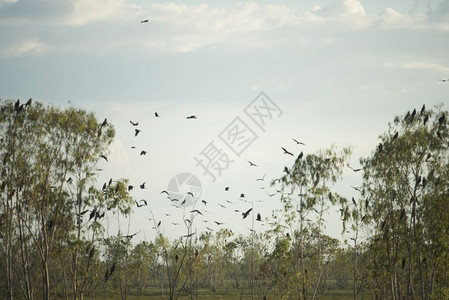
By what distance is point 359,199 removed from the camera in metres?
34.8

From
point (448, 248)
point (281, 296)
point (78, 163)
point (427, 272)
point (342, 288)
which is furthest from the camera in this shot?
point (342, 288)

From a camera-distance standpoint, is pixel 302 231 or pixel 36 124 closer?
pixel 36 124

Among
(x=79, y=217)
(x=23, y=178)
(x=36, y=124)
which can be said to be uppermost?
(x=36, y=124)

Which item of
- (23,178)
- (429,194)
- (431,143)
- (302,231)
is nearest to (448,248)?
(429,194)

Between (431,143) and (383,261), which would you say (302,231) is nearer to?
(383,261)

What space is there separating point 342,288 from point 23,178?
7106cm

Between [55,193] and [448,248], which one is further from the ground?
[55,193]

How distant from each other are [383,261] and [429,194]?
5260mm

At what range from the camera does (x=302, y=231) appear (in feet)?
122

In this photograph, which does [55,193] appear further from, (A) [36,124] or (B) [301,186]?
(B) [301,186]

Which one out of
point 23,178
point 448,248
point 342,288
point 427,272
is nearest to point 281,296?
point 427,272

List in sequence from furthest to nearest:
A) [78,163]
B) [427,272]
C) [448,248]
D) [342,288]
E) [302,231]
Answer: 1. [342,288]
2. [302,231]
3. [427,272]
4. [78,163]
5. [448,248]

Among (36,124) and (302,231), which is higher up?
(36,124)

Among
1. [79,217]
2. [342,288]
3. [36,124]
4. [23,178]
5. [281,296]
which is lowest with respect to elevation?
[342,288]
